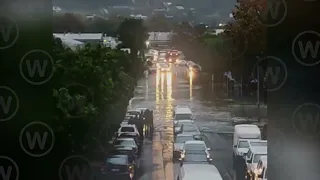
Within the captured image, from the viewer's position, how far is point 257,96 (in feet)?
7.90

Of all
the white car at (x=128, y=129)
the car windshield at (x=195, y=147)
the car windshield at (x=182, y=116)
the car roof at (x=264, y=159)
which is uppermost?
the car windshield at (x=182, y=116)

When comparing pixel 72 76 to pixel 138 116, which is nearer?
pixel 72 76

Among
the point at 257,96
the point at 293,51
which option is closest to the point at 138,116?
the point at 257,96

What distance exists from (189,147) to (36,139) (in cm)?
61

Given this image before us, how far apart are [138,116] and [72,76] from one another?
343 mm

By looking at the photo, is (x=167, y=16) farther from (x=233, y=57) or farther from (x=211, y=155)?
(x=211, y=155)

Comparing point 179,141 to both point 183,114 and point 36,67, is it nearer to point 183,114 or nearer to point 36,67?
point 183,114

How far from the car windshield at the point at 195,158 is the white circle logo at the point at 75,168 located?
0.39 m

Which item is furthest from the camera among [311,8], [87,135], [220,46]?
[220,46]

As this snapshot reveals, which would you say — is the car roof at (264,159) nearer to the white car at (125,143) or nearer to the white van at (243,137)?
the white van at (243,137)

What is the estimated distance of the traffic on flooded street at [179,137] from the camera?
7.66ft

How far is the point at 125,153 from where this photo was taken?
→ 2420 mm

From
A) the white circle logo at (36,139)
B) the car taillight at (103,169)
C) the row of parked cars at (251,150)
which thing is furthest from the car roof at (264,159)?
the white circle logo at (36,139)

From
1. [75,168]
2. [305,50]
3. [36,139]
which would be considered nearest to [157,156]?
[75,168]
